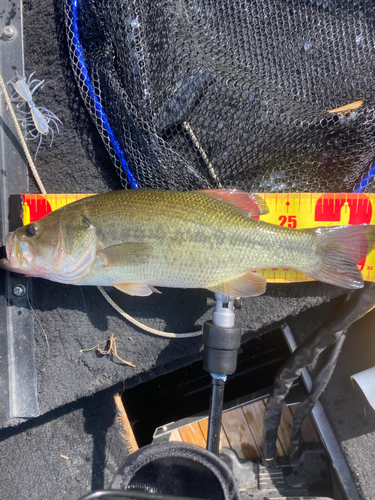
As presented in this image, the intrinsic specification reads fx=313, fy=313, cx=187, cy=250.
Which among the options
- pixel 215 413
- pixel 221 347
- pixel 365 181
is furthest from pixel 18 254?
pixel 365 181

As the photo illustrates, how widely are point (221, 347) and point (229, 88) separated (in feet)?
4.53

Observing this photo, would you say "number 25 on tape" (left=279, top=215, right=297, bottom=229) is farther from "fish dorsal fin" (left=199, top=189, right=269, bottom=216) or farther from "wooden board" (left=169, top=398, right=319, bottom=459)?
"wooden board" (left=169, top=398, right=319, bottom=459)

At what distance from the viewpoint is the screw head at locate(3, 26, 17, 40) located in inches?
73.2

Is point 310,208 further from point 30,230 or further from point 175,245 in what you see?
point 30,230

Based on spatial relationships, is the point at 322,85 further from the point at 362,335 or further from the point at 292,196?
the point at 362,335

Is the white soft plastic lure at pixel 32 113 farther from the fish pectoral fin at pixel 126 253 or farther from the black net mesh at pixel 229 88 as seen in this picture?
the fish pectoral fin at pixel 126 253

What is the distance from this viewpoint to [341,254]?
5.20 feet

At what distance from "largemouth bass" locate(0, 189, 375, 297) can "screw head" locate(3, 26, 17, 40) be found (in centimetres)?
119

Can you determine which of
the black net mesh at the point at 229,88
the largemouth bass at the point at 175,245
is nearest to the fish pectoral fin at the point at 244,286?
the largemouth bass at the point at 175,245

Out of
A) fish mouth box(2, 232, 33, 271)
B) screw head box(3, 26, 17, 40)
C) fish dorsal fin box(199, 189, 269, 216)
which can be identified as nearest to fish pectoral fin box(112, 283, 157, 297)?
fish mouth box(2, 232, 33, 271)

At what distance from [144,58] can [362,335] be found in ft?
7.47

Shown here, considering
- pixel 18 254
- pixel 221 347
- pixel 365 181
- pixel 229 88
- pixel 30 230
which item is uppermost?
pixel 229 88

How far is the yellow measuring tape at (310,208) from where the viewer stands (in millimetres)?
1804

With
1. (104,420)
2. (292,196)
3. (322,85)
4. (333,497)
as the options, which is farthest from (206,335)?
(333,497)
